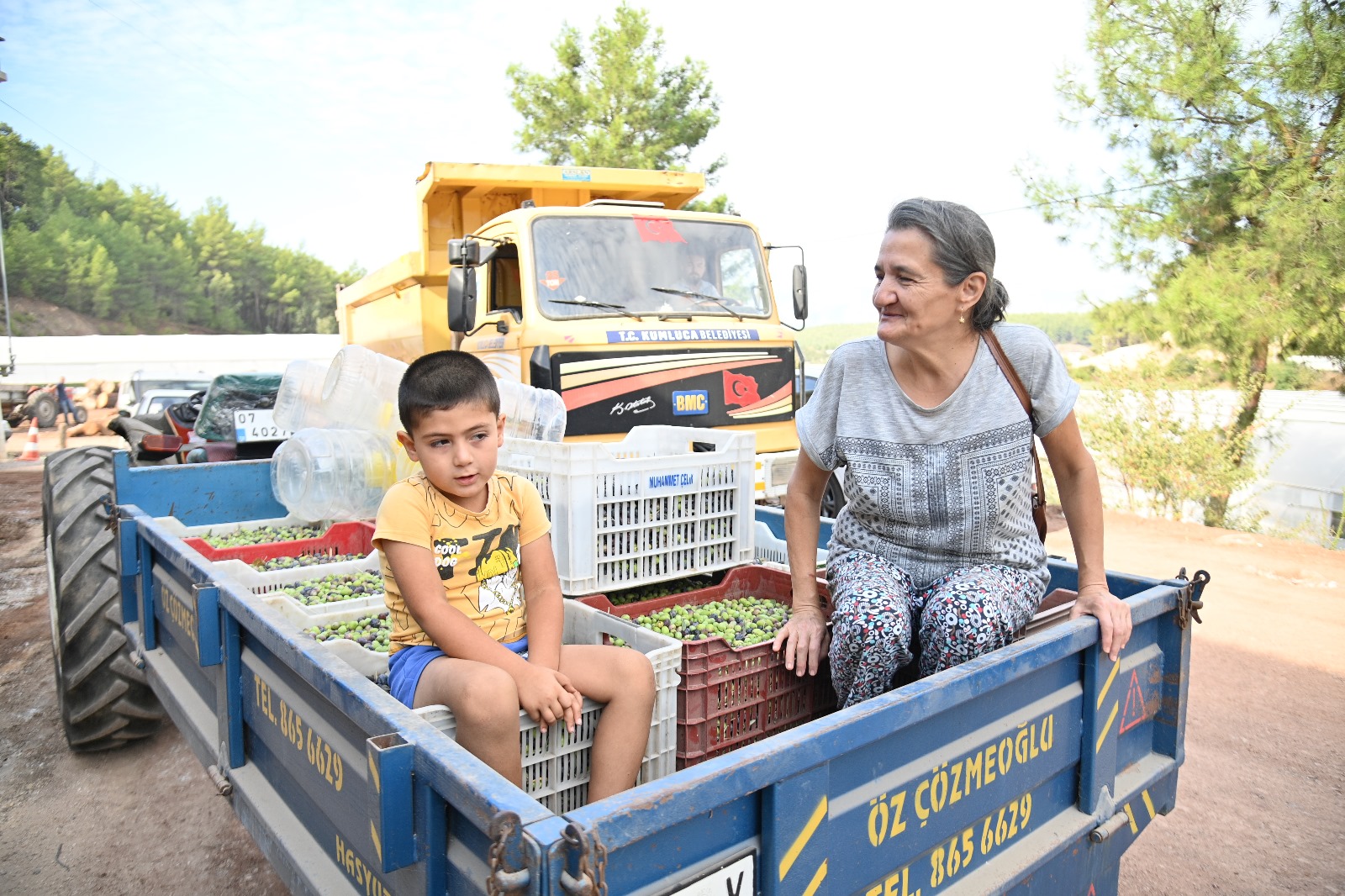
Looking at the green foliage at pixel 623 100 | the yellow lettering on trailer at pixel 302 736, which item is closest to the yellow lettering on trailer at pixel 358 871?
the yellow lettering on trailer at pixel 302 736

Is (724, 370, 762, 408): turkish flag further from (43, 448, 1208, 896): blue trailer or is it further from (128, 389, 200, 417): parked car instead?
(128, 389, 200, 417): parked car

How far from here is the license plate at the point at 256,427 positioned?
603cm

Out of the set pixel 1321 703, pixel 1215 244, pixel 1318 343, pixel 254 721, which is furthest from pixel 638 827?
pixel 1215 244

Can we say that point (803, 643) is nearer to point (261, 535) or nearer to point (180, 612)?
point (180, 612)

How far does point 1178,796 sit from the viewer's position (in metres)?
3.97

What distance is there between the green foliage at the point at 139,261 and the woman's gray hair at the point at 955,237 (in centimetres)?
6064

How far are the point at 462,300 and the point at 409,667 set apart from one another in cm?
346

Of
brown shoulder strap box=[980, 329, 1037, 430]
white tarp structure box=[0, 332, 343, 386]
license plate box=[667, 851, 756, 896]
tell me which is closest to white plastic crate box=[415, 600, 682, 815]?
license plate box=[667, 851, 756, 896]

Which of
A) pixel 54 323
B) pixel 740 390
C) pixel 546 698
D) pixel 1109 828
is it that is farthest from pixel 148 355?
pixel 1109 828

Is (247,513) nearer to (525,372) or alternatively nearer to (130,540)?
(130,540)

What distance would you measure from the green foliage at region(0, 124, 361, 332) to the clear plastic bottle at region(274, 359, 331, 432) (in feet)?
188

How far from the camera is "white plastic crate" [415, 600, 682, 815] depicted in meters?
1.93

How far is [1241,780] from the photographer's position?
160 inches

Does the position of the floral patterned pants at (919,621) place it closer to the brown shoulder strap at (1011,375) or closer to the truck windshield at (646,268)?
the brown shoulder strap at (1011,375)
